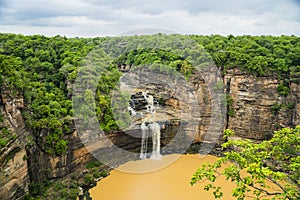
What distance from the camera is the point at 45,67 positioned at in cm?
1460

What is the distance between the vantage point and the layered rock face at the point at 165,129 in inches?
362

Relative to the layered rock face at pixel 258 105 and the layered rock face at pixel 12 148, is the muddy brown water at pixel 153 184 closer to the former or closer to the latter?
the layered rock face at pixel 12 148

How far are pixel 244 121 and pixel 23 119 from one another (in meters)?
10.8

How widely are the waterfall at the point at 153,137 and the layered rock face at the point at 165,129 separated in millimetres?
372

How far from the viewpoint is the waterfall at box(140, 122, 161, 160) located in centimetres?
1462

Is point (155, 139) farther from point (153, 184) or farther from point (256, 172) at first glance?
point (256, 172)

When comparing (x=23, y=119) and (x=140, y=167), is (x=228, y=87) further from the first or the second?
(x=23, y=119)

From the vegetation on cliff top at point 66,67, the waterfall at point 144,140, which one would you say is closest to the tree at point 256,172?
the vegetation on cliff top at point 66,67

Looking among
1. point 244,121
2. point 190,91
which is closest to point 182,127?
point 190,91

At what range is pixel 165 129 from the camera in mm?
15289

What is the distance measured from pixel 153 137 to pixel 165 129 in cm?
81

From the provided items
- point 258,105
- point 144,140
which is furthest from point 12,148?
point 258,105

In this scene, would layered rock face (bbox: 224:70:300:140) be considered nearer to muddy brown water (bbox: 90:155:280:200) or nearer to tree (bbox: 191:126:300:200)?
muddy brown water (bbox: 90:155:280:200)

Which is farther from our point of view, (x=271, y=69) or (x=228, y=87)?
(x=228, y=87)
